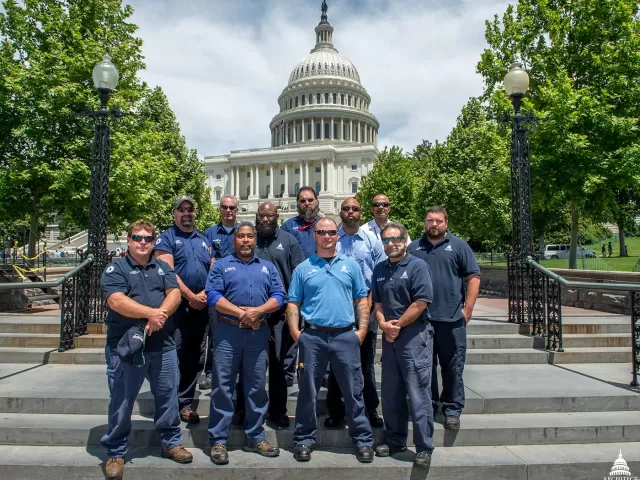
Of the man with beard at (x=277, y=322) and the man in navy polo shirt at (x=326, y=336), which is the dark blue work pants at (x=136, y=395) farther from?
the man in navy polo shirt at (x=326, y=336)

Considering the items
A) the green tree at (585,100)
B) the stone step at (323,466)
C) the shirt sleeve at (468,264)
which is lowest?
the stone step at (323,466)

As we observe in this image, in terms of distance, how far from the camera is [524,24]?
59.8 feet

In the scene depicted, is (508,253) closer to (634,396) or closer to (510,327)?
(510,327)

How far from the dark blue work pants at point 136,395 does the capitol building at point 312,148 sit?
9093 centimetres

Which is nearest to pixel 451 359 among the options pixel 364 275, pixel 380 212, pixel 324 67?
pixel 364 275

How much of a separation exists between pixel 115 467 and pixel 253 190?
102 m

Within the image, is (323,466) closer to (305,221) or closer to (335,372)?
(335,372)

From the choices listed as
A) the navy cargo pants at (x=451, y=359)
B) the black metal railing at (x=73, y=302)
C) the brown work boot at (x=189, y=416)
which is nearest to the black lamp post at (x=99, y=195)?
the black metal railing at (x=73, y=302)

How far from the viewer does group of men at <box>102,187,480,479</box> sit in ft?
14.1

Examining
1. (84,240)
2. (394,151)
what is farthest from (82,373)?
(84,240)

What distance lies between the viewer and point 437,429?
4891 millimetres

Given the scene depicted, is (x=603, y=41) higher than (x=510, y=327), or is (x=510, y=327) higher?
(x=603, y=41)

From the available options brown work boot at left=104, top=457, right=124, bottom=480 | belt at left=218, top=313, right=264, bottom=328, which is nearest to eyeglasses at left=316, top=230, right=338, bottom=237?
belt at left=218, top=313, right=264, bottom=328

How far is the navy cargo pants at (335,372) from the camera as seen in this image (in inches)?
173
